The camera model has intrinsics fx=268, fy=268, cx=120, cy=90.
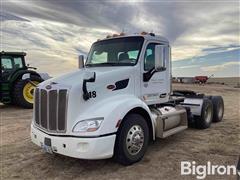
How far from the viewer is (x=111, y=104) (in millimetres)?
4770

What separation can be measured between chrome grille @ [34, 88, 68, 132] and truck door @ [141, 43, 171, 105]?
1874mm

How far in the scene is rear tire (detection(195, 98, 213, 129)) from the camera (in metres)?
8.01

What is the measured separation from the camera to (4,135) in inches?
299

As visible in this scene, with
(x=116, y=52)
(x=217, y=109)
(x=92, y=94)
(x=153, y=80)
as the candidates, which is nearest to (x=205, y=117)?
(x=217, y=109)

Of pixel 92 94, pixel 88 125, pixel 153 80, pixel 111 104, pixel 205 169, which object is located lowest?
pixel 205 169

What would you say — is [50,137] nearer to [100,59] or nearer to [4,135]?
[100,59]

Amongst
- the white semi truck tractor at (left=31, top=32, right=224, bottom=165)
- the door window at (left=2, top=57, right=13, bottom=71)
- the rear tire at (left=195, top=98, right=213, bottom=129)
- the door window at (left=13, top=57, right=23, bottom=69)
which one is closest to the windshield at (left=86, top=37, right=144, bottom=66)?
the white semi truck tractor at (left=31, top=32, right=224, bottom=165)

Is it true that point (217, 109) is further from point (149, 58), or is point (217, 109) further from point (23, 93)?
point (23, 93)

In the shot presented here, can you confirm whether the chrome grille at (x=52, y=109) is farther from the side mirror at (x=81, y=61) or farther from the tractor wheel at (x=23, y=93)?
the tractor wheel at (x=23, y=93)

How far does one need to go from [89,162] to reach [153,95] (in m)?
2.06

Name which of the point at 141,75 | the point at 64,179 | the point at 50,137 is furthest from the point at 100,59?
the point at 64,179

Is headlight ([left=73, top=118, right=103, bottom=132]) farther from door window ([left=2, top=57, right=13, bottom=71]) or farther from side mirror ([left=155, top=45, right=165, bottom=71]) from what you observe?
door window ([left=2, top=57, right=13, bottom=71])

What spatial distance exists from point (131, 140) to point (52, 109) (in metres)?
1.55

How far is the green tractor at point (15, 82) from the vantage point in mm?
12914
